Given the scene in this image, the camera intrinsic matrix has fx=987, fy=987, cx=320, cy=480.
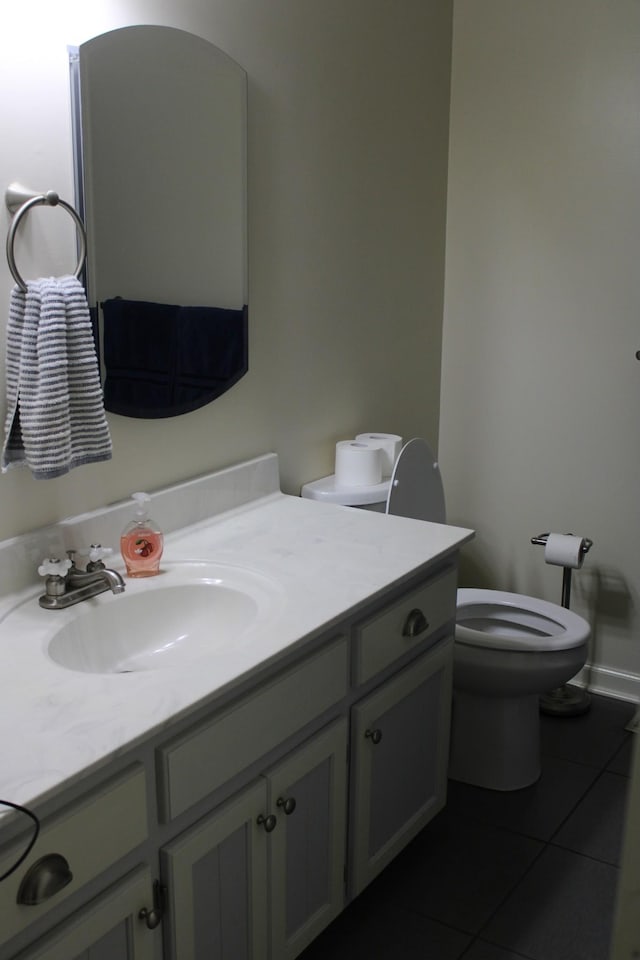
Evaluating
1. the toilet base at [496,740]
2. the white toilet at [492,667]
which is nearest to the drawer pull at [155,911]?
the white toilet at [492,667]

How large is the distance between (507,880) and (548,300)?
1618 mm

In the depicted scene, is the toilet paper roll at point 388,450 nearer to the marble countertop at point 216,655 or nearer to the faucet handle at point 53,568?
→ the marble countertop at point 216,655

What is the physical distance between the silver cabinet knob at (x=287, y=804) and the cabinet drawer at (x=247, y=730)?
0.10 metres

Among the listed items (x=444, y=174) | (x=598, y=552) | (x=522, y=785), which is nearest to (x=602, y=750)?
(x=522, y=785)

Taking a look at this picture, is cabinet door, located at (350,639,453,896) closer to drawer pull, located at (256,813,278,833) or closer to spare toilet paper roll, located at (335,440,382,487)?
drawer pull, located at (256,813,278,833)

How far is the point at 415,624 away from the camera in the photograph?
79.3 inches

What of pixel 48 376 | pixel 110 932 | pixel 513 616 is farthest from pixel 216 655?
pixel 513 616

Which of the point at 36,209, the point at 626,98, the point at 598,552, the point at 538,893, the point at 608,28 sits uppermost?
the point at 608,28

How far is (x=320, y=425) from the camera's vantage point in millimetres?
2586

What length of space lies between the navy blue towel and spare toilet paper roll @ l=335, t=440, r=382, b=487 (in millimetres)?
392

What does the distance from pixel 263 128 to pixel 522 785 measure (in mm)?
1751

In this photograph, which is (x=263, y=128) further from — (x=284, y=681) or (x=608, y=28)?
(x=284, y=681)

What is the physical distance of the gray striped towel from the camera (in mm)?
1619

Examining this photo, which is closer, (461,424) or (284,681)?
(284,681)
